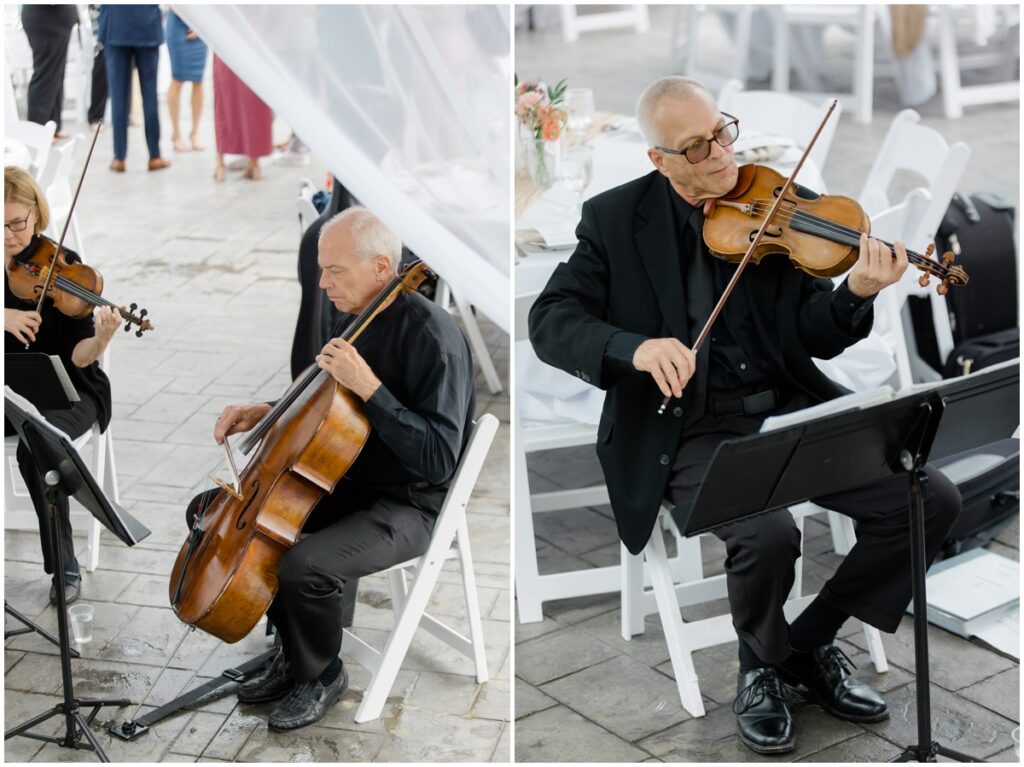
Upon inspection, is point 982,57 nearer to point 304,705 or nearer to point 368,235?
point 368,235

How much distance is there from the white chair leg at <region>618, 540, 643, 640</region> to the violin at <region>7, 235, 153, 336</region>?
1402mm

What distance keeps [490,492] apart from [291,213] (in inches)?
151

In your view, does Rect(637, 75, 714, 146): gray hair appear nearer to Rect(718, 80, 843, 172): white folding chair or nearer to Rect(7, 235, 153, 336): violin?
Rect(7, 235, 153, 336): violin

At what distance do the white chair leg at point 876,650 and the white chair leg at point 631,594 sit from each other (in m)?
0.57

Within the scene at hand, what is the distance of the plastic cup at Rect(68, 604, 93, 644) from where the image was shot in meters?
3.30

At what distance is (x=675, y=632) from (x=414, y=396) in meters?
0.83

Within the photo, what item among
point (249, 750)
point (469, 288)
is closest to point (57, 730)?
point (249, 750)

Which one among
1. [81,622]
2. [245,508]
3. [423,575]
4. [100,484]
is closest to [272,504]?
[245,508]

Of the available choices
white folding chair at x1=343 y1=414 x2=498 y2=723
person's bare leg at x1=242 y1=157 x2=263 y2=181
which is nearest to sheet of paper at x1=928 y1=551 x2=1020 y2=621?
white folding chair at x1=343 y1=414 x2=498 y2=723

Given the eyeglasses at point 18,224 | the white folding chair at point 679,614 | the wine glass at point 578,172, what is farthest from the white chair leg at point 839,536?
the eyeglasses at point 18,224

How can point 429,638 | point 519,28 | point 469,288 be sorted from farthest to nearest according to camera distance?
point 519,28, point 429,638, point 469,288

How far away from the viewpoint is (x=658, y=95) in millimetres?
2729

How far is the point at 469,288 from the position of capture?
98.2 inches

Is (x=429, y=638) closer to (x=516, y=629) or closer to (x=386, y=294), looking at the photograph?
(x=516, y=629)
